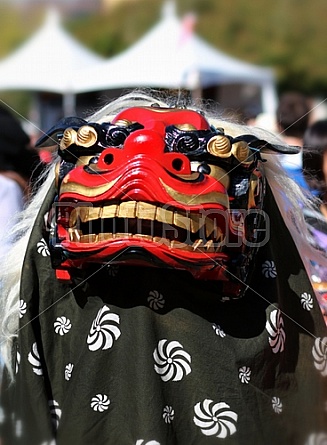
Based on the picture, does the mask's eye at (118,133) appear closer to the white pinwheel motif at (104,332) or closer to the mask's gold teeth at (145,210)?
the mask's gold teeth at (145,210)

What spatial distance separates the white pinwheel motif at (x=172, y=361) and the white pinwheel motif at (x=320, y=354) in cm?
29

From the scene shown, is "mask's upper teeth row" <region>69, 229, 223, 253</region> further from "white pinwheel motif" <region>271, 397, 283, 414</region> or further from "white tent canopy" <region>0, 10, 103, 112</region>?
"white tent canopy" <region>0, 10, 103, 112</region>

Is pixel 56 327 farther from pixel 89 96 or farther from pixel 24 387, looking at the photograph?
pixel 89 96

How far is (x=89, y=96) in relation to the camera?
26.7ft

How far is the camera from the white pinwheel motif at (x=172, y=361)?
4.01 ft

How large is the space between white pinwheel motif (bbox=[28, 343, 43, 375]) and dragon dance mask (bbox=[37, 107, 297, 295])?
18 cm

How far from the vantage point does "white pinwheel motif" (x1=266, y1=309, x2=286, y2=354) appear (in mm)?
1255

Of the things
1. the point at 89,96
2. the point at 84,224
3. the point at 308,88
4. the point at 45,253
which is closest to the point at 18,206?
the point at 45,253

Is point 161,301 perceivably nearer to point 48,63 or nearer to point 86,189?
point 86,189

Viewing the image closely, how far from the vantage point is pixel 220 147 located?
45.8 inches

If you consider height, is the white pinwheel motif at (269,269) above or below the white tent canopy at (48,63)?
below

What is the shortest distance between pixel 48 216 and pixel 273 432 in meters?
0.60

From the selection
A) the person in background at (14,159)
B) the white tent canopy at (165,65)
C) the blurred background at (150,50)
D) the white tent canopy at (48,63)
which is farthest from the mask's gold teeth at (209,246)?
the white tent canopy at (48,63)

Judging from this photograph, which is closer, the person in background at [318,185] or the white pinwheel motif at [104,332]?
the white pinwheel motif at [104,332]
